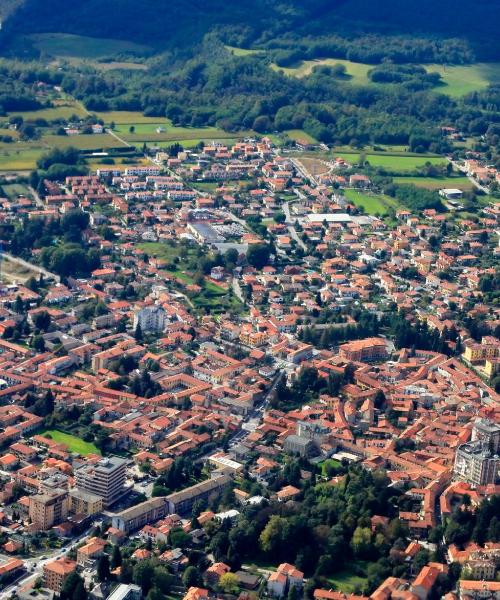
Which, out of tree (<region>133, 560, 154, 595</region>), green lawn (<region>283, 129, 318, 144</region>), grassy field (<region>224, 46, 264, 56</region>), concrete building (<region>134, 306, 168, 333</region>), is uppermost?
tree (<region>133, 560, 154, 595</region>)

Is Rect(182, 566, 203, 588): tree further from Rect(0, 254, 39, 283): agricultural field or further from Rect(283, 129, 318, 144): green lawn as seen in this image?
Rect(283, 129, 318, 144): green lawn

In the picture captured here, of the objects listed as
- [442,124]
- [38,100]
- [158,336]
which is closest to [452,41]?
[442,124]

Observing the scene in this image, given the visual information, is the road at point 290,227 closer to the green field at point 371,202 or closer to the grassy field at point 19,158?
the green field at point 371,202

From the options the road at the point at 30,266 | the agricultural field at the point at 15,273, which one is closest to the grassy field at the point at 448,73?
the road at the point at 30,266

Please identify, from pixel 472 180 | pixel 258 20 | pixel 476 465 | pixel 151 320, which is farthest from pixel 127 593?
pixel 258 20

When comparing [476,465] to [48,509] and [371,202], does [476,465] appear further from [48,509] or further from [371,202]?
[371,202]

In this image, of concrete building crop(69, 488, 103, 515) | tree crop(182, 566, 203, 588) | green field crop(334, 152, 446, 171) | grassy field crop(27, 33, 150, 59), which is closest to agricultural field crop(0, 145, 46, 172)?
green field crop(334, 152, 446, 171)
